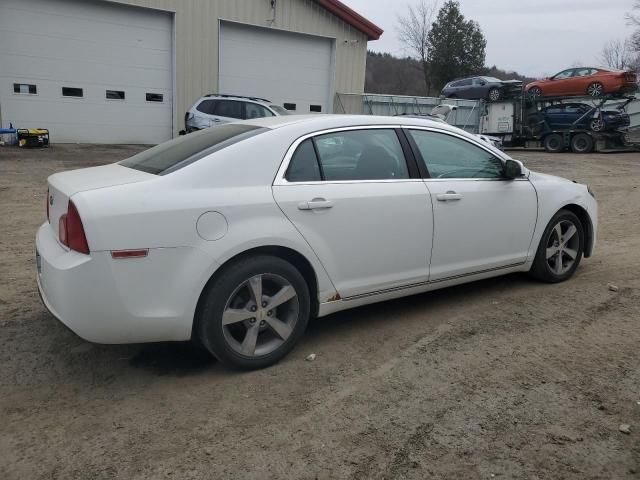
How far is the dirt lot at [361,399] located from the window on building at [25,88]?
13476mm

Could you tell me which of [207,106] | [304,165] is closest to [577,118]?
[207,106]

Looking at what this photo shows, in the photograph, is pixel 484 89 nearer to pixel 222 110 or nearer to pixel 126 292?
pixel 222 110

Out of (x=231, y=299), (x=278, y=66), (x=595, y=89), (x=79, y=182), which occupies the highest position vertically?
(x=278, y=66)

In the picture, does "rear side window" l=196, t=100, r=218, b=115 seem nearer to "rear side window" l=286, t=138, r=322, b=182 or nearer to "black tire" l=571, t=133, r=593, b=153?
"rear side window" l=286, t=138, r=322, b=182

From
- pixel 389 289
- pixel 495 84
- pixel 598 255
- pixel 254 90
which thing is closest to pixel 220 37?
pixel 254 90

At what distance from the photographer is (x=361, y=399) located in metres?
3.21

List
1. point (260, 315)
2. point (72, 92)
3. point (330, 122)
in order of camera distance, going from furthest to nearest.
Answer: point (72, 92) → point (330, 122) → point (260, 315)

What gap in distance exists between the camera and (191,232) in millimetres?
3186

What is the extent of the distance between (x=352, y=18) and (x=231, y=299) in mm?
19133

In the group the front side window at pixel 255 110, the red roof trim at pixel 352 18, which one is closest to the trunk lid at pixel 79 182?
the front side window at pixel 255 110

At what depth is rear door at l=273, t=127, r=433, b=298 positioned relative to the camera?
3.64 meters

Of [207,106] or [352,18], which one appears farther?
[352,18]

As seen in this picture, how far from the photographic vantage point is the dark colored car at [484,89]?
78.9 feet

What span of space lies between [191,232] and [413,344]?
170cm
